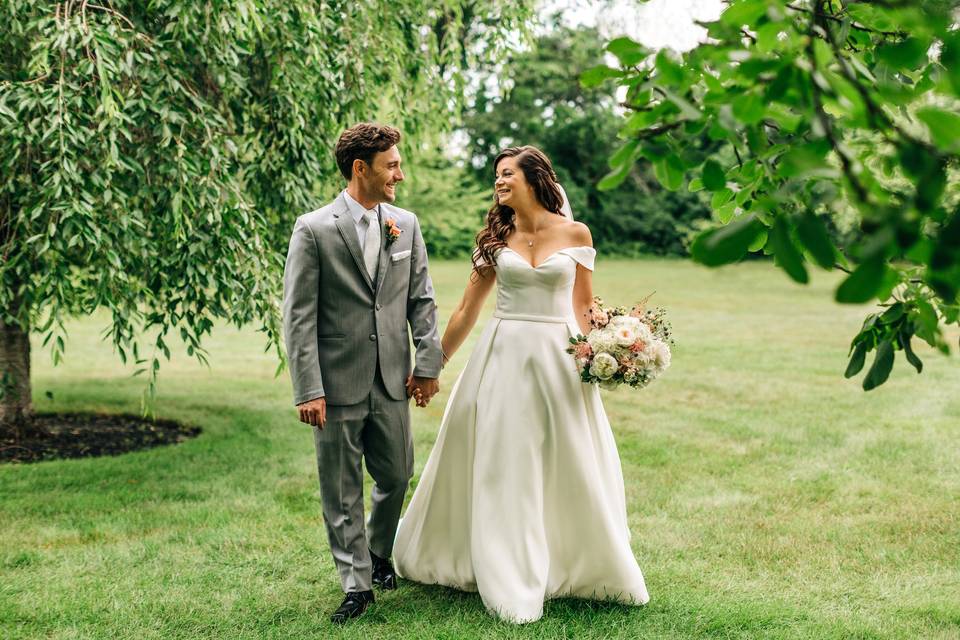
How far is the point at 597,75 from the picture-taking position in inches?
67.9

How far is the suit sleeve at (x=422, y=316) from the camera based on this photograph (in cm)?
407

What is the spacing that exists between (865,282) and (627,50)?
62 cm

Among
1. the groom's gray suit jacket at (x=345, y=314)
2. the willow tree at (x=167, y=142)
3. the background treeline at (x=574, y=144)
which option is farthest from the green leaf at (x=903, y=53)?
the background treeline at (x=574, y=144)

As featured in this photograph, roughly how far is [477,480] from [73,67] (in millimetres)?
3432

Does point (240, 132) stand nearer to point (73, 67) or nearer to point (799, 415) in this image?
point (73, 67)

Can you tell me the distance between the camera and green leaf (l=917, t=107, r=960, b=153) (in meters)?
1.26

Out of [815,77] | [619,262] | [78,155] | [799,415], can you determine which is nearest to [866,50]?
[815,77]

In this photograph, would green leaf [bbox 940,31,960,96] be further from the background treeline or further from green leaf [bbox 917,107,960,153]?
the background treeline

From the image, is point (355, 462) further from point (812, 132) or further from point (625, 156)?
point (812, 132)

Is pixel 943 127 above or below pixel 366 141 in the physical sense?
below

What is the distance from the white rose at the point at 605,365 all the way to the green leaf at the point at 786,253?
2334 mm

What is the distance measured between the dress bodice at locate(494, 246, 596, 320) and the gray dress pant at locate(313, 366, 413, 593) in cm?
68

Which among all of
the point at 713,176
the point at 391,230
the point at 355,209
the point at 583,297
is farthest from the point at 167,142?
the point at 713,176

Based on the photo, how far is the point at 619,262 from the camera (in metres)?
35.3
